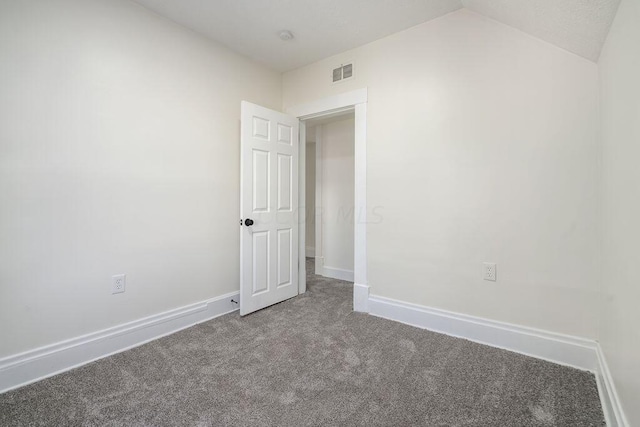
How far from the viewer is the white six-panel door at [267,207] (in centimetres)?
259

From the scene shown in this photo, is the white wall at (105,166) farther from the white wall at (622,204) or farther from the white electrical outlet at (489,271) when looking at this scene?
the white wall at (622,204)

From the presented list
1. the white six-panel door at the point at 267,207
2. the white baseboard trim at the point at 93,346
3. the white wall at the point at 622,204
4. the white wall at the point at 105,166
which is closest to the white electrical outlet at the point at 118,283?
the white wall at the point at 105,166

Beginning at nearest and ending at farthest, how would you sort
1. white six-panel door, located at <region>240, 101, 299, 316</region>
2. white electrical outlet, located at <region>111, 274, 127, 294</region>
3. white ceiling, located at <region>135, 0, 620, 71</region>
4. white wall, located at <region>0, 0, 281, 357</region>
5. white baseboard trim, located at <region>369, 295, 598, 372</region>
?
white ceiling, located at <region>135, 0, 620, 71</region>, white wall, located at <region>0, 0, 281, 357</region>, white baseboard trim, located at <region>369, 295, 598, 372</region>, white electrical outlet, located at <region>111, 274, 127, 294</region>, white six-panel door, located at <region>240, 101, 299, 316</region>

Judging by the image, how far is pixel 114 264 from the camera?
1970 millimetres

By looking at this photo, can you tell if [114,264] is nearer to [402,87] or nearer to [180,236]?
[180,236]

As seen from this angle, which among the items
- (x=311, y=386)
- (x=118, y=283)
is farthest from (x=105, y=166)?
(x=311, y=386)

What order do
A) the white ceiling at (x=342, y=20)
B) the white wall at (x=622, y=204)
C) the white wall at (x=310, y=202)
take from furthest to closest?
the white wall at (x=310, y=202), the white ceiling at (x=342, y=20), the white wall at (x=622, y=204)

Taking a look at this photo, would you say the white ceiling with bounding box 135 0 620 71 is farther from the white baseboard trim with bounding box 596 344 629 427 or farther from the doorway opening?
the white baseboard trim with bounding box 596 344 629 427

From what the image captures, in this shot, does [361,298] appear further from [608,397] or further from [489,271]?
[608,397]

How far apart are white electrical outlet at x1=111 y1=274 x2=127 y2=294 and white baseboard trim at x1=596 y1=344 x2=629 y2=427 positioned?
283 centimetres

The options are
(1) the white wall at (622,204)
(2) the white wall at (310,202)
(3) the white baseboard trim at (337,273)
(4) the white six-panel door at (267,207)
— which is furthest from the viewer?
(2) the white wall at (310,202)

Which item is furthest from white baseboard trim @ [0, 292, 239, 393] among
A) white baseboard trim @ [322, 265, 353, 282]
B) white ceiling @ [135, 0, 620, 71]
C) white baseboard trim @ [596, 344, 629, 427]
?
white baseboard trim @ [596, 344, 629, 427]

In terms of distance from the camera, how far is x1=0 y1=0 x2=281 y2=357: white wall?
5.26ft

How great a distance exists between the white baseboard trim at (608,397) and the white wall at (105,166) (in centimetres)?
267
